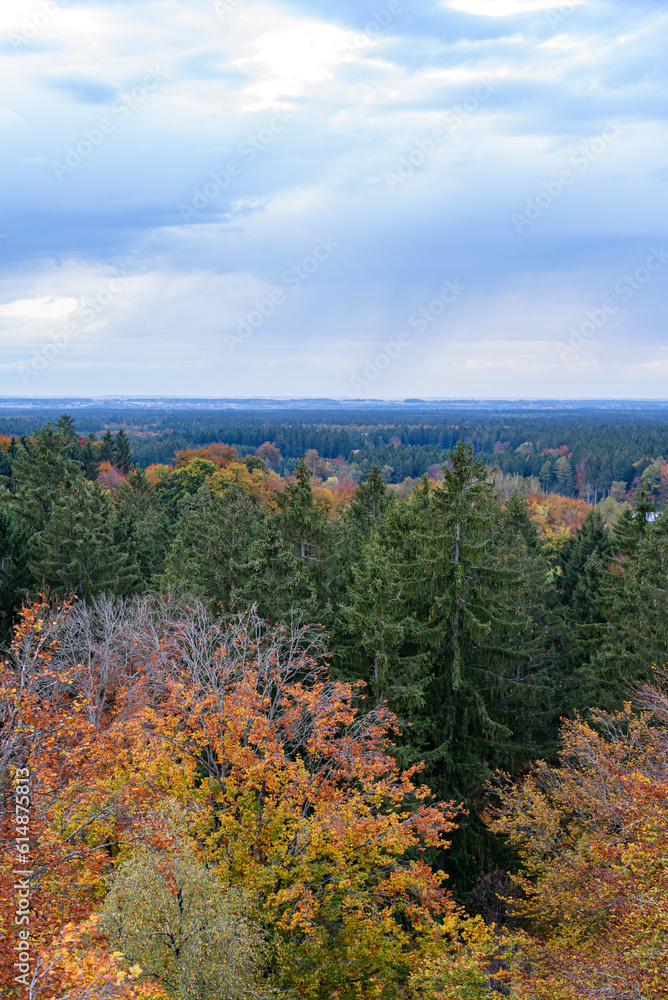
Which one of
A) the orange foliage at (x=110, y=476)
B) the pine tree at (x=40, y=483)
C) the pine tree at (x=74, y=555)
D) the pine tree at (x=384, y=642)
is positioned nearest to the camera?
the pine tree at (x=384, y=642)

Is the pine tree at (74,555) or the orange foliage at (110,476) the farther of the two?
the orange foliage at (110,476)

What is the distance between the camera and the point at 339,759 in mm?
16188

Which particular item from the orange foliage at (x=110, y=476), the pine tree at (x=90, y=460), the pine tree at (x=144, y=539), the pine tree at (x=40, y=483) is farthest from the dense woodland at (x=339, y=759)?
the pine tree at (x=90, y=460)

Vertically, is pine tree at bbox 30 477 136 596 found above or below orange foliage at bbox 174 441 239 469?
below

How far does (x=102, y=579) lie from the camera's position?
34531 millimetres

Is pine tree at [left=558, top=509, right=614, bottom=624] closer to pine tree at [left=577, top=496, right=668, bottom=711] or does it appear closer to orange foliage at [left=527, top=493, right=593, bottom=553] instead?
pine tree at [left=577, top=496, right=668, bottom=711]

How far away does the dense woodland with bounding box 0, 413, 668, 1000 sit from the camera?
1052 centimetres

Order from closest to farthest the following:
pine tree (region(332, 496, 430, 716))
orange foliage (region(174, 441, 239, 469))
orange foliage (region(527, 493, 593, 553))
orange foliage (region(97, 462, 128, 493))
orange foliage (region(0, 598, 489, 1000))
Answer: orange foliage (region(0, 598, 489, 1000)) < pine tree (region(332, 496, 430, 716)) < orange foliage (region(97, 462, 128, 493)) < orange foliage (region(527, 493, 593, 553)) < orange foliage (region(174, 441, 239, 469))

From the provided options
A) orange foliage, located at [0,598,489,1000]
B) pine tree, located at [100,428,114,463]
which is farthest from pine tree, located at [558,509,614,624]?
pine tree, located at [100,428,114,463]

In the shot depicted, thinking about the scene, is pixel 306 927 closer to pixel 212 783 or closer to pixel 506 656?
pixel 212 783

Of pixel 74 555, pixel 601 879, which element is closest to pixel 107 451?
pixel 74 555

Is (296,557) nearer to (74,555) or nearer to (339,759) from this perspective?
(339,759)

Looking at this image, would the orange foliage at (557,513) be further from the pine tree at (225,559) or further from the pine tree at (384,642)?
the pine tree at (384,642)

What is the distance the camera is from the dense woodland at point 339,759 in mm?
10523
